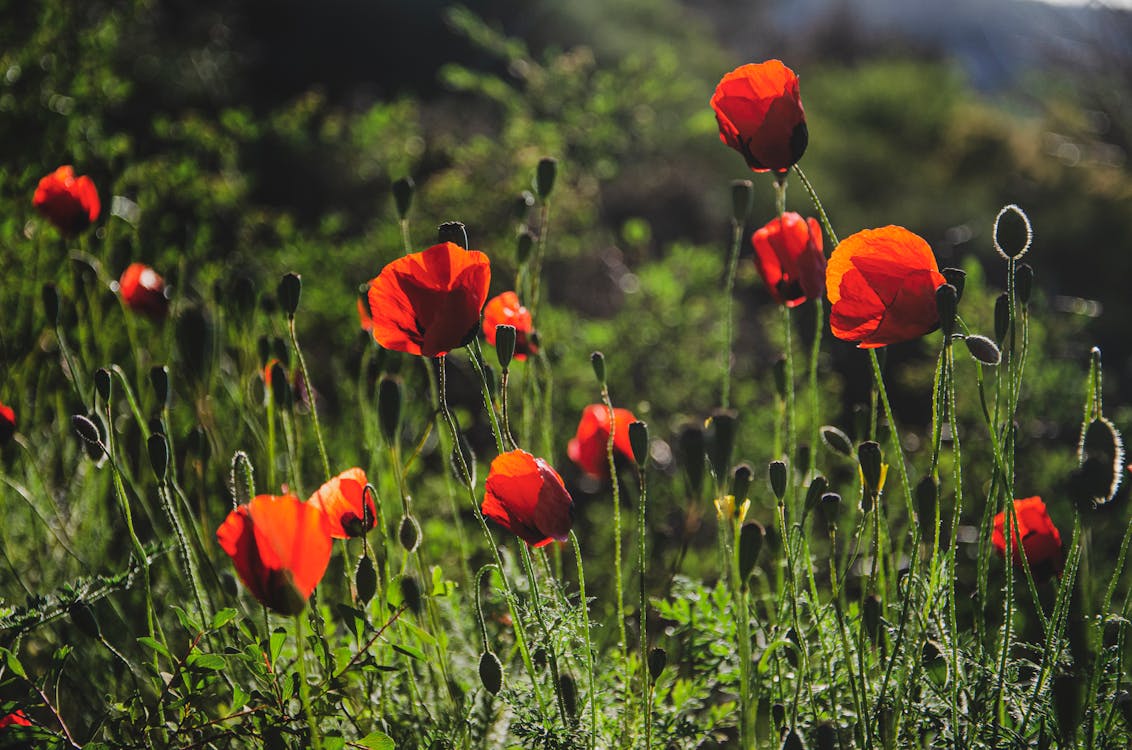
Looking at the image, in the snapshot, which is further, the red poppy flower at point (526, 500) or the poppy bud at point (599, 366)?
the poppy bud at point (599, 366)

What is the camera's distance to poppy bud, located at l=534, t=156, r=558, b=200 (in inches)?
44.9

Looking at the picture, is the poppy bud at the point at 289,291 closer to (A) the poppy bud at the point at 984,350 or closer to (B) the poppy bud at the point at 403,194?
(B) the poppy bud at the point at 403,194

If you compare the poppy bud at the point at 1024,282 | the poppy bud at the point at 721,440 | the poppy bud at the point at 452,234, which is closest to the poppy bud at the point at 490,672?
the poppy bud at the point at 721,440

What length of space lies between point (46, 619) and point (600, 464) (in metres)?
0.69

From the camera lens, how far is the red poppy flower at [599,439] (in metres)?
1.20

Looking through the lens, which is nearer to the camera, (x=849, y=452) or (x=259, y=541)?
(x=259, y=541)

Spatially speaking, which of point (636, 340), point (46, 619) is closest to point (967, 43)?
point (636, 340)

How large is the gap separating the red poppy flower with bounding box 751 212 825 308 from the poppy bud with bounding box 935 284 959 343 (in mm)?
283

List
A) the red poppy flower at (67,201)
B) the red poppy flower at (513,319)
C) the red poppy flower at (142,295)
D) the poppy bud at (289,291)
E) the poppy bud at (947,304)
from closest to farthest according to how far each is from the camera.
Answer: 1. the poppy bud at (947,304)
2. the poppy bud at (289,291)
3. the red poppy flower at (513,319)
4. the red poppy flower at (67,201)
5. the red poppy flower at (142,295)

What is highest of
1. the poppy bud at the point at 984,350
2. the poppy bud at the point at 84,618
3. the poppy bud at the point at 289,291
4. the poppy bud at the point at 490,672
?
the poppy bud at the point at 984,350

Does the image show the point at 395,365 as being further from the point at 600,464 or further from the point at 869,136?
the point at 869,136

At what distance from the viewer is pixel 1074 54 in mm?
6117

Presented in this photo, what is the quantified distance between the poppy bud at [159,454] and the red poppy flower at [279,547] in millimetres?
173

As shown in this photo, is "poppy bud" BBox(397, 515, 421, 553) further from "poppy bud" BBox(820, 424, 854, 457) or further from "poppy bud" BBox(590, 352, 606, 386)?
"poppy bud" BBox(820, 424, 854, 457)
